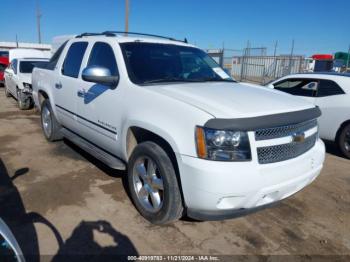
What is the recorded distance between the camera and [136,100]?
10.8ft

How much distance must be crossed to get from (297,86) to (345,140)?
5.53ft

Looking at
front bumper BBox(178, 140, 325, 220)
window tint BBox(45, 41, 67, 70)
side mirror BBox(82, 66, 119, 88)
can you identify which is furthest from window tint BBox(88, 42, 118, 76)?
front bumper BBox(178, 140, 325, 220)

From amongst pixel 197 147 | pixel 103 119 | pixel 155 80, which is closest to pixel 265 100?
pixel 197 147

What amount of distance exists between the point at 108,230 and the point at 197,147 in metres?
1.35

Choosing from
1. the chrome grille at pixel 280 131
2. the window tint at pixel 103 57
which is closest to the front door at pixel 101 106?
the window tint at pixel 103 57

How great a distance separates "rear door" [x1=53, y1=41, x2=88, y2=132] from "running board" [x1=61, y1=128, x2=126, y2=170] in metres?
0.13

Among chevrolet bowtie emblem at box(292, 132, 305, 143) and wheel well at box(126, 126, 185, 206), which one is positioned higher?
chevrolet bowtie emblem at box(292, 132, 305, 143)

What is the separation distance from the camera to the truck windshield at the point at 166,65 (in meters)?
3.62

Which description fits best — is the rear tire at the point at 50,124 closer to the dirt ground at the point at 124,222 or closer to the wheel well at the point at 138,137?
the dirt ground at the point at 124,222

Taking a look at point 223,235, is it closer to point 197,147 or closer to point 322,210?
point 197,147

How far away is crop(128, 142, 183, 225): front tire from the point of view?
291cm

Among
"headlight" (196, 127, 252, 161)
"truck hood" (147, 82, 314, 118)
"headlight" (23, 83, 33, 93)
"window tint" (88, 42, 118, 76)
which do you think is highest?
"window tint" (88, 42, 118, 76)

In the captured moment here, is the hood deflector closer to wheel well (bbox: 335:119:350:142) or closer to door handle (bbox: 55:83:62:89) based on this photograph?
door handle (bbox: 55:83:62:89)

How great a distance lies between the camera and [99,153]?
4.07 metres
